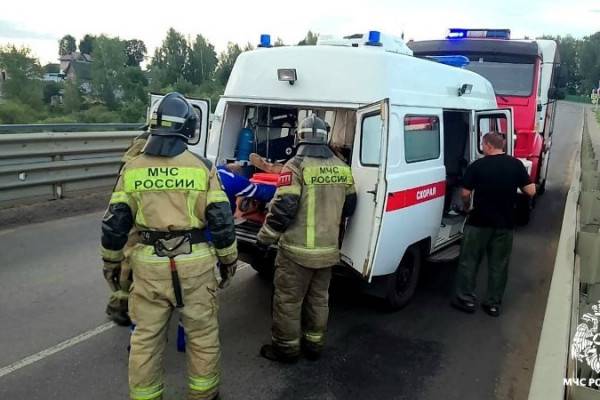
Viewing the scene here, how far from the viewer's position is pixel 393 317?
5.03m

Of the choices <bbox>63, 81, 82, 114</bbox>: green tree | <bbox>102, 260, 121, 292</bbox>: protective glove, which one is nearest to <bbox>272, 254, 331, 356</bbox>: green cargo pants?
<bbox>102, 260, 121, 292</bbox>: protective glove


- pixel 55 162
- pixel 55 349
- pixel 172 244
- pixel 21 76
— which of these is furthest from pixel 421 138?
pixel 21 76

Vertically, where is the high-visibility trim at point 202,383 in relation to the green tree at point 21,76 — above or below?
below

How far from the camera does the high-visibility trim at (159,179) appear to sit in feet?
9.81

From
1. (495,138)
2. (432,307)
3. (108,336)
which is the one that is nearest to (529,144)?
(495,138)

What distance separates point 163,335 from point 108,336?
51.2 inches

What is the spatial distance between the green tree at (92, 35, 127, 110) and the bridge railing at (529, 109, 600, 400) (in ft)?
226

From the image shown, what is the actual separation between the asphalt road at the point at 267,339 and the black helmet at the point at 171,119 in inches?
69.2

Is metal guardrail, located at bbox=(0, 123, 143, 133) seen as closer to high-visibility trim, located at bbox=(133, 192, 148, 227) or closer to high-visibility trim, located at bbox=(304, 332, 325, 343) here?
high-visibility trim, located at bbox=(133, 192, 148, 227)

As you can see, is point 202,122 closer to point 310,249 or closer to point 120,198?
point 310,249

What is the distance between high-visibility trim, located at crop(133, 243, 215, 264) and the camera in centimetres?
306

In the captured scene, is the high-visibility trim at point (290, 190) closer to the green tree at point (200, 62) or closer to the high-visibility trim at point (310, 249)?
the high-visibility trim at point (310, 249)

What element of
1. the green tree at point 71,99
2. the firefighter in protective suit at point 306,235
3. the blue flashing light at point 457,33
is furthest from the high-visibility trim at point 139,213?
the green tree at point 71,99

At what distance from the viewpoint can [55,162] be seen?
7.87 m
